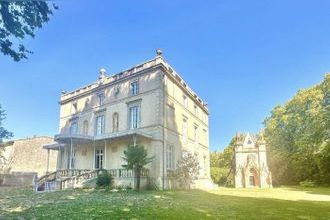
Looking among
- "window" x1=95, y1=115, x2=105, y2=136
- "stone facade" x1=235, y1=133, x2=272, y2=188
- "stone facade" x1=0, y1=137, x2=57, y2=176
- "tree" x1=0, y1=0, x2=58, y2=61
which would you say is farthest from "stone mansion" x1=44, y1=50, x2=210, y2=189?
"tree" x1=0, y1=0, x2=58, y2=61

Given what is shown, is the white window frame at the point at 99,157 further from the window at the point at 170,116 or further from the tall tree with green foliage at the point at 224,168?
the tall tree with green foliage at the point at 224,168

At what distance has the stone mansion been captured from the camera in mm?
21141

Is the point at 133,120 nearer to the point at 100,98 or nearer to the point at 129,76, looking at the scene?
the point at 129,76

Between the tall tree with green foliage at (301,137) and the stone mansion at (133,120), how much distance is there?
14896 millimetres

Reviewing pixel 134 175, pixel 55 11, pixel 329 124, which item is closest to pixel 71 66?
pixel 134 175

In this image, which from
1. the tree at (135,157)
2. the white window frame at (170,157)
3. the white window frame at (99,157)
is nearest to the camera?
the tree at (135,157)

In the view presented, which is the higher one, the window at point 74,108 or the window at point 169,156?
the window at point 74,108

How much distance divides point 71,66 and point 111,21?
22.3ft

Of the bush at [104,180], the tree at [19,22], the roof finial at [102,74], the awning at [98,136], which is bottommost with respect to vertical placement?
the bush at [104,180]

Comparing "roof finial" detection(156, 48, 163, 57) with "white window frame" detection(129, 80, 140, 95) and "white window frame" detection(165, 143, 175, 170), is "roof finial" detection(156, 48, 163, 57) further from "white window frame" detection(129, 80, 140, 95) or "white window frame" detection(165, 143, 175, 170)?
"white window frame" detection(165, 143, 175, 170)

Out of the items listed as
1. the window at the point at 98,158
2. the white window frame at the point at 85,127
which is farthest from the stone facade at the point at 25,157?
the window at the point at 98,158

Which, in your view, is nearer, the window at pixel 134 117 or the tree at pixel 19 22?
the tree at pixel 19 22

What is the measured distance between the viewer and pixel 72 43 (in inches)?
574

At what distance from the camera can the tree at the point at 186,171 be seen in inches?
883
